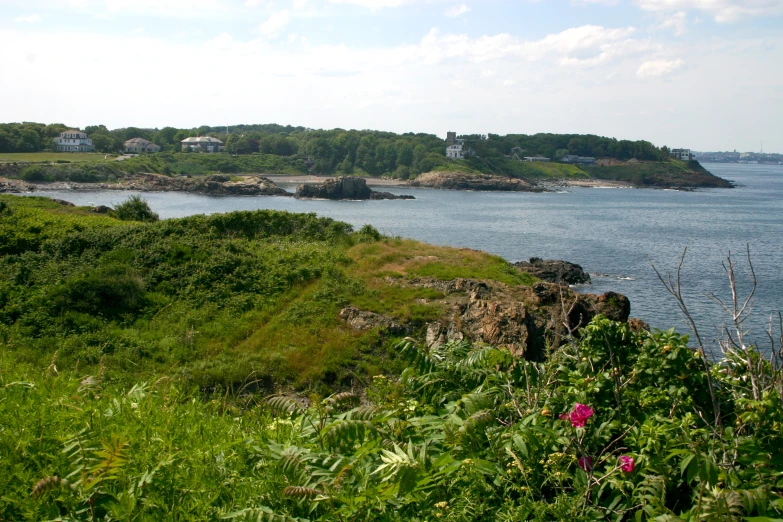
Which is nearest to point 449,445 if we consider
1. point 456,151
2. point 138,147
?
point 138,147

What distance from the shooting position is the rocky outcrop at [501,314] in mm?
16500

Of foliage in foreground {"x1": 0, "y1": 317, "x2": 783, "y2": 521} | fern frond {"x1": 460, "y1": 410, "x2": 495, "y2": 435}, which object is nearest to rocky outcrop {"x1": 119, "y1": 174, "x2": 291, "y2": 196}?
foliage in foreground {"x1": 0, "y1": 317, "x2": 783, "y2": 521}

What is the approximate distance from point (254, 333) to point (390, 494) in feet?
51.3

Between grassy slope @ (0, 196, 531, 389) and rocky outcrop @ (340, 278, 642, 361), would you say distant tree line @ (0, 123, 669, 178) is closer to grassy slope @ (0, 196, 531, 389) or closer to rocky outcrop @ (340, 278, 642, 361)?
grassy slope @ (0, 196, 531, 389)

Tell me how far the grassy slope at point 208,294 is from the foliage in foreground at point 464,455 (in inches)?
373

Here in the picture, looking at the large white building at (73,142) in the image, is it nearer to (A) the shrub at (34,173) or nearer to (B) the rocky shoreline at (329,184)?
(B) the rocky shoreline at (329,184)

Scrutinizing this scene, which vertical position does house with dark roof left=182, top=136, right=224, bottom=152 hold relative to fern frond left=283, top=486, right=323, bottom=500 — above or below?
above

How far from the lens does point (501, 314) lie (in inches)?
670

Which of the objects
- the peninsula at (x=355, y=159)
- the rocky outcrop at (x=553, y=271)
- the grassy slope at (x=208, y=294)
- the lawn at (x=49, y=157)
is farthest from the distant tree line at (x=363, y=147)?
the grassy slope at (x=208, y=294)

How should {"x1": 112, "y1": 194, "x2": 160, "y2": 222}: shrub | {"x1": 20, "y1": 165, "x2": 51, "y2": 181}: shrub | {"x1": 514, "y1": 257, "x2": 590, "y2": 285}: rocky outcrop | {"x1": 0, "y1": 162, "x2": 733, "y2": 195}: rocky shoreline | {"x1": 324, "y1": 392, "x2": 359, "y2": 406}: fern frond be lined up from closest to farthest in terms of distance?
{"x1": 324, "y1": 392, "x2": 359, "y2": 406}: fern frond, {"x1": 112, "y1": 194, "x2": 160, "y2": 222}: shrub, {"x1": 514, "y1": 257, "x2": 590, "y2": 285}: rocky outcrop, {"x1": 0, "y1": 162, "x2": 733, "y2": 195}: rocky shoreline, {"x1": 20, "y1": 165, "x2": 51, "y2": 181}: shrub

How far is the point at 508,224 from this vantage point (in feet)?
226

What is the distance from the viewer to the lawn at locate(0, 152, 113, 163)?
110062mm

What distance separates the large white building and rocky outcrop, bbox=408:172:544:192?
6878 cm

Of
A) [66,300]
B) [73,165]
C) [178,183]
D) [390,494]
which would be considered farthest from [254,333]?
[73,165]
